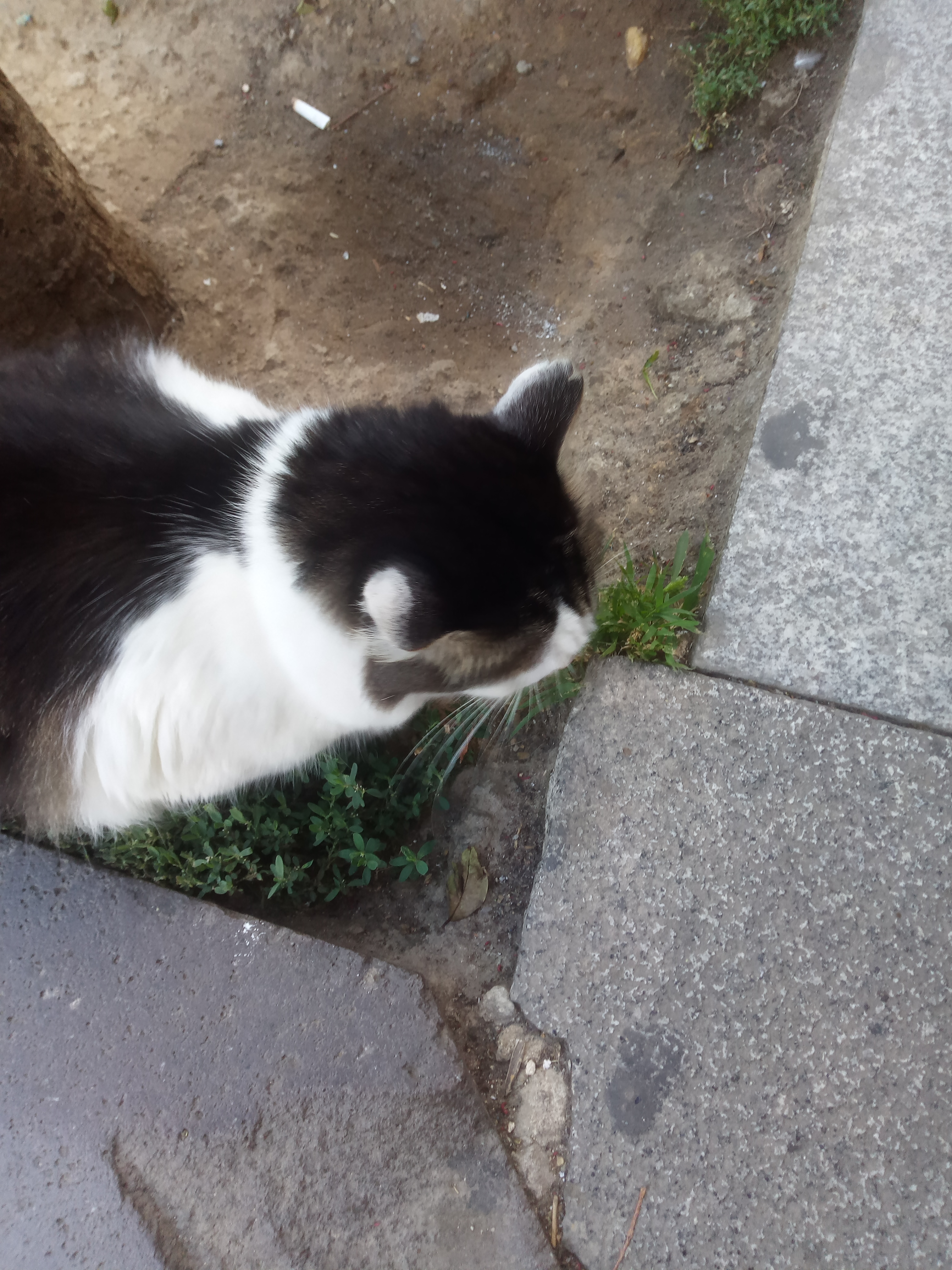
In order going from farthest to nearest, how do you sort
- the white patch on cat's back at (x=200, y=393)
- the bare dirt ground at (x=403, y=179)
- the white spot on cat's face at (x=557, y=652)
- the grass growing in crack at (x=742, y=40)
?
1. the bare dirt ground at (x=403, y=179)
2. the grass growing in crack at (x=742, y=40)
3. the white patch on cat's back at (x=200, y=393)
4. the white spot on cat's face at (x=557, y=652)

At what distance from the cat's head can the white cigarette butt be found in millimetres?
1824

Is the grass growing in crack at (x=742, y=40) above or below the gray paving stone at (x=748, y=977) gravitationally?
above

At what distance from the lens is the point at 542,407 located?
1.20 metres

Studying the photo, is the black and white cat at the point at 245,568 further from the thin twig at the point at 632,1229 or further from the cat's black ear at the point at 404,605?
the thin twig at the point at 632,1229

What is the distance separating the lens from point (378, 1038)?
1.47 m

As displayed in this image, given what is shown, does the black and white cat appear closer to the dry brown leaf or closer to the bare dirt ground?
the dry brown leaf

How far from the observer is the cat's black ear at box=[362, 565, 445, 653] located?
1014 millimetres

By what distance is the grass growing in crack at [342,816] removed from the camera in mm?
1602

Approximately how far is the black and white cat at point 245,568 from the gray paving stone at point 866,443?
542 mm

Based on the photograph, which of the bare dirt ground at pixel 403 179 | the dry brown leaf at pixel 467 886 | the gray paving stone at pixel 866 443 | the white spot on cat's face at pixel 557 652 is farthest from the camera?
the bare dirt ground at pixel 403 179

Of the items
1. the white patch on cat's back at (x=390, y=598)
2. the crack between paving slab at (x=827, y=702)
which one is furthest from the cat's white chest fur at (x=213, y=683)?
the crack between paving slab at (x=827, y=702)

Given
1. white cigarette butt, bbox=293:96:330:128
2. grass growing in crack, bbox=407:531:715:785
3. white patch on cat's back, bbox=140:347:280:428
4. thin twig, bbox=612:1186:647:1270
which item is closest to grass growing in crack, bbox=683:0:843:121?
white cigarette butt, bbox=293:96:330:128

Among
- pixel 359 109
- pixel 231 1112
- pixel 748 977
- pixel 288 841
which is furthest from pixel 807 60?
pixel 231 1112

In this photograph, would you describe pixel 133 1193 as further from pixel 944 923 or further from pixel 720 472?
pixel 720 472
